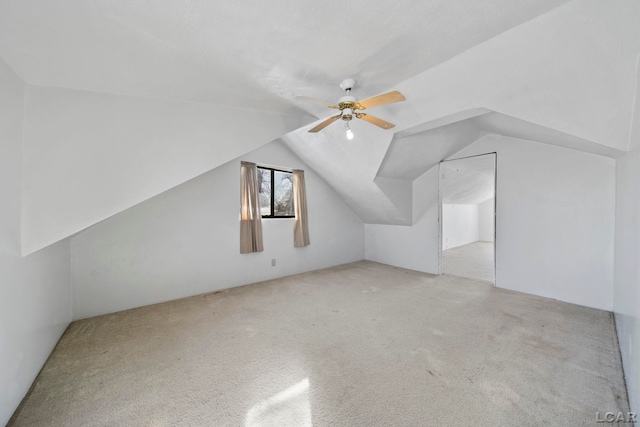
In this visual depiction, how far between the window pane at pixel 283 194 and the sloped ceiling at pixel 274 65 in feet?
7.06

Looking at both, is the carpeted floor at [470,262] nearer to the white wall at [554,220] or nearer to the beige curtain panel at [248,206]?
the white wall at [554,220]

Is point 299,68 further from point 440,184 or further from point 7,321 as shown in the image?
point 440,184

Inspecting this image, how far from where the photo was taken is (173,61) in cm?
167

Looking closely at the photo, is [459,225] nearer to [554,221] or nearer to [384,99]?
[554,221]

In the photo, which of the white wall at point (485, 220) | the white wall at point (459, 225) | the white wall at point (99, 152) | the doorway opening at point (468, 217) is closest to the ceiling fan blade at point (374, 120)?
the white wall at point (99, 152)

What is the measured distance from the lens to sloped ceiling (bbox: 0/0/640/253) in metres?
1.34

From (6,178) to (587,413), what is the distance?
3753 millimetres

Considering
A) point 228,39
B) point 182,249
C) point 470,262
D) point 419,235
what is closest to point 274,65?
point 228,39

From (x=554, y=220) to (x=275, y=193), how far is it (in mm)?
4239

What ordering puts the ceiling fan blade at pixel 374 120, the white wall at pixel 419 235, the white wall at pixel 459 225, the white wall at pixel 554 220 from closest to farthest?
the ceiling fan blade at pixel 374 120 → the white wall at pixel 554 220 → the white wall at pixel 419 235 → the white wall at pixel 459 225

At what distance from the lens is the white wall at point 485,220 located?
338 inches

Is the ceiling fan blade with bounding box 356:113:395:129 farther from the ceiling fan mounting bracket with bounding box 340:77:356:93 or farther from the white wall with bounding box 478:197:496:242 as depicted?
the white wall with bounding box 478:197:496:242

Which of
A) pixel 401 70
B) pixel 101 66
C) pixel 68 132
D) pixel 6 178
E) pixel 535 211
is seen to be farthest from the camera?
pixel 535 211

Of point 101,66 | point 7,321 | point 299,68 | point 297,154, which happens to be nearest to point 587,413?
point 299,68
